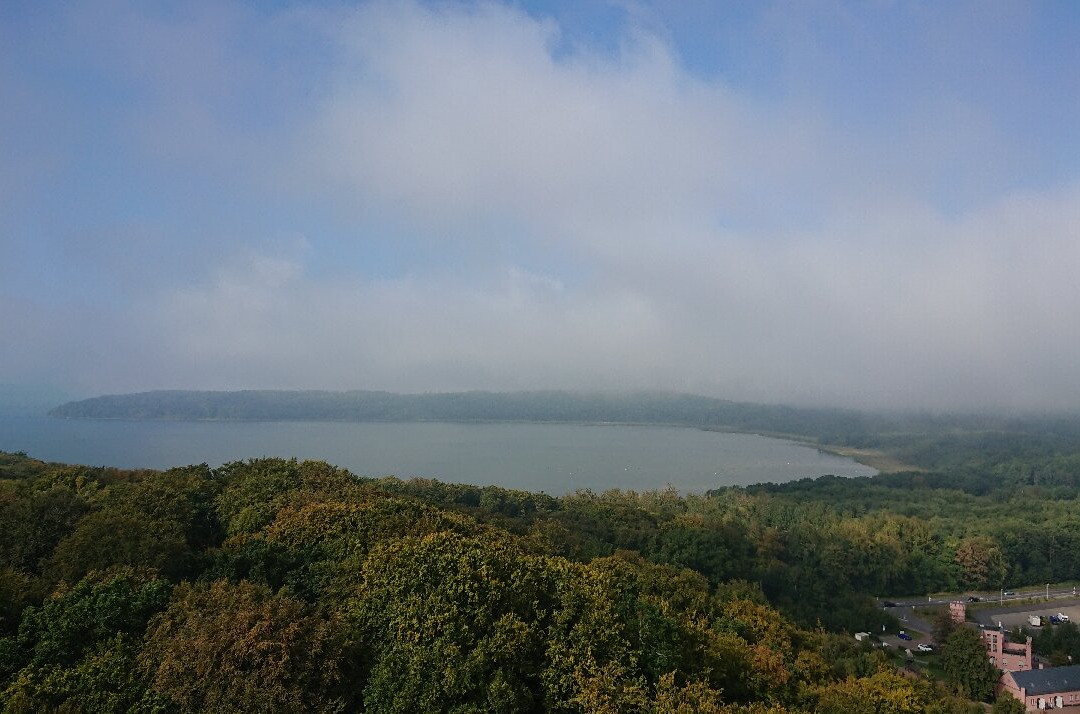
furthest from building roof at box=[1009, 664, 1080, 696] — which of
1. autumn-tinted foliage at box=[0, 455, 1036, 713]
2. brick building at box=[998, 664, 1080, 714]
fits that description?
autumn-tinted foliage at box=[0, 455, 1036, 713]

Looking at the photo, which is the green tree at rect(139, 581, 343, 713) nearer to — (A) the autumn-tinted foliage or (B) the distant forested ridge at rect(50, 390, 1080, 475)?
(A) the autumn-tinted foliage

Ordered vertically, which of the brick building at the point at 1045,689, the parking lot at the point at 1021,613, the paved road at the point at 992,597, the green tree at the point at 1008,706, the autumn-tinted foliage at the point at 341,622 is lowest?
the paved road at the point at 992,597

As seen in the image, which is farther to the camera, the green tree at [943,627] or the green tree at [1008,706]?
the green tree at [943,627]

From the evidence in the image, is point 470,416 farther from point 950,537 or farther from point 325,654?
point 325,654

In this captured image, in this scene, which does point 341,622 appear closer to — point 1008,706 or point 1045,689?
point 1008,706

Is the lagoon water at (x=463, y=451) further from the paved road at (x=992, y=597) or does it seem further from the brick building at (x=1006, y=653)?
A: the brick building at (x=1006, y=653)

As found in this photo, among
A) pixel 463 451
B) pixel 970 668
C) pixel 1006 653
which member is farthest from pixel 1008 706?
pixel 463 451

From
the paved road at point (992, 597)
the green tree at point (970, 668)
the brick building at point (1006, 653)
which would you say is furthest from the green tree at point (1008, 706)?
the paved road at point (992, 597)
